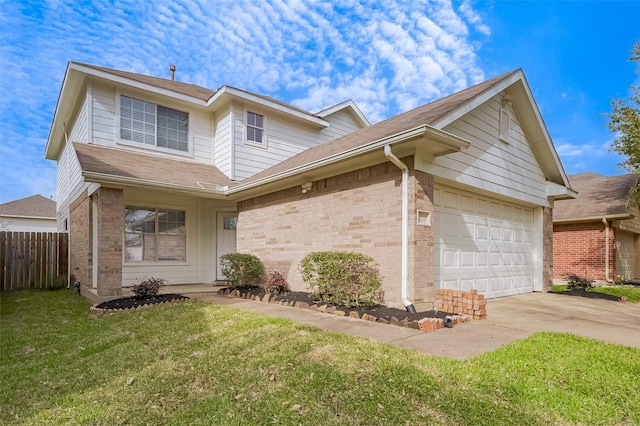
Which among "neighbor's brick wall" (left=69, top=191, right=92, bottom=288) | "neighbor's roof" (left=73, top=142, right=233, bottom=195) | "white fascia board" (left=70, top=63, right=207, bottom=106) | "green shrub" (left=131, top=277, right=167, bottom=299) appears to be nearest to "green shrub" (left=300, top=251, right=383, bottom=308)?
"green shrub" (left=131, top=277, right=167, bottom=299)

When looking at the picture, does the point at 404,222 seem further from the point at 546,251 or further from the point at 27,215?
the point at 27,215

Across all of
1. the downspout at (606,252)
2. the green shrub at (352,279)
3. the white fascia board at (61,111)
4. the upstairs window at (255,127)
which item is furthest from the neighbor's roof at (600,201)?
the white fascia board at (61,111)

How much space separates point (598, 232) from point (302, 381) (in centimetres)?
1565

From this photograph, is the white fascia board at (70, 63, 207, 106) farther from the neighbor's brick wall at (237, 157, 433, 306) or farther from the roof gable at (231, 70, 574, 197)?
the neighbor's brick wall at (237, 157, 433, 306)

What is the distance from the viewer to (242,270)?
9125 millimetres

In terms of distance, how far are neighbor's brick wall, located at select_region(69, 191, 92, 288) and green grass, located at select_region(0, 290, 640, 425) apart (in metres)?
5.02

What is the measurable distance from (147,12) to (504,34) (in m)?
12.1

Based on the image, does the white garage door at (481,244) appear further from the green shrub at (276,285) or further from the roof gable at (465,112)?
the green shrub at (276,285)

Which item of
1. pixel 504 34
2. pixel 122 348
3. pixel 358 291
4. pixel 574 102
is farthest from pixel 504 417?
pixel 574 102

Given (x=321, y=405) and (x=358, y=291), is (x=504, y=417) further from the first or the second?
(x=358, y=291)

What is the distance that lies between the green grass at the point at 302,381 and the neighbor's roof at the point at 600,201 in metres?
11.8

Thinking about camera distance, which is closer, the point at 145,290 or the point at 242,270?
the point at 145,290

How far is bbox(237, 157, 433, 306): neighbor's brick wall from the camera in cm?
602

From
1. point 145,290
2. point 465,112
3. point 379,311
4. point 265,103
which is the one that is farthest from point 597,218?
point 145,290
